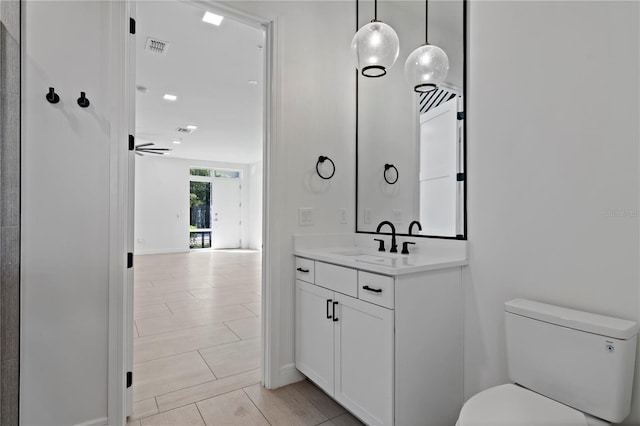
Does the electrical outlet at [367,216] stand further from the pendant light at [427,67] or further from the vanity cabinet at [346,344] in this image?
the pendant light at [427,67]

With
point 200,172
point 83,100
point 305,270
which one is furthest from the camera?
point 200,172

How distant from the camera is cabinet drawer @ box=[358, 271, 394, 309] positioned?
1536 millimetres

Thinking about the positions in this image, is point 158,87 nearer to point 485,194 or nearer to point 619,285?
point 485,194

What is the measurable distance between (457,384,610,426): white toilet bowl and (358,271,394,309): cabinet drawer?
0.49m

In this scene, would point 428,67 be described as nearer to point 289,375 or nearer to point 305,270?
point 305,270

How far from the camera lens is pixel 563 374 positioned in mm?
1295

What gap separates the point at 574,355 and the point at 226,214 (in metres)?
10.3

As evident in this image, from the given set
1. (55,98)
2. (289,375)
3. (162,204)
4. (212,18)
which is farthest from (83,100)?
(162,204)

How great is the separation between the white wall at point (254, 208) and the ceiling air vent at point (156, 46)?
689 centimetres

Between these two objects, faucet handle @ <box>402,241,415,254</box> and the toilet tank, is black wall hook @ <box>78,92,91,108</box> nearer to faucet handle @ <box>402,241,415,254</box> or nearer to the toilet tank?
faucet handle @ <box>402,241,415,254</box>

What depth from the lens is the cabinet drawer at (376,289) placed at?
154 centimetres

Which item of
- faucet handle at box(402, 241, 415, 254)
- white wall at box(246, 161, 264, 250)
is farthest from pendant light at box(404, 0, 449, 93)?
white wall at box(246, 161, 264, 250)

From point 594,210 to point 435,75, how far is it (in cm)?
101

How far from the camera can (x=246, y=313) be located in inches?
150
